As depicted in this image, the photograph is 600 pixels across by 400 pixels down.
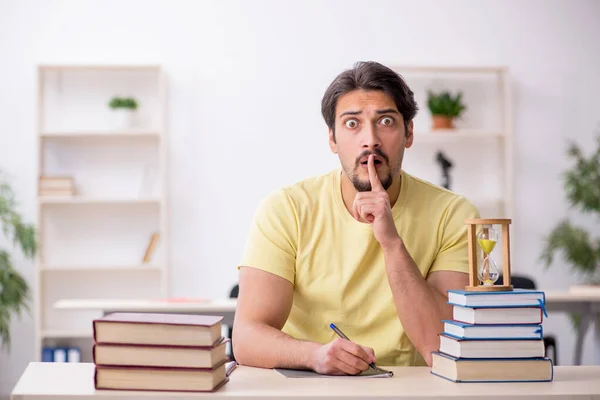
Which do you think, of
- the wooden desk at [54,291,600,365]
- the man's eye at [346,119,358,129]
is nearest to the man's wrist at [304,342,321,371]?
the man's eye at [346,119,358,129]

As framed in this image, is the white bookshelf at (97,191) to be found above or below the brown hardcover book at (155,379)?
above

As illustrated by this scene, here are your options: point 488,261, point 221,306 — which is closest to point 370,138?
point 488,261

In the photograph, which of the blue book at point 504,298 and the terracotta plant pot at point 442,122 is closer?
the blue book at point 504,298

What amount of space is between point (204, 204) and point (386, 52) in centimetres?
161

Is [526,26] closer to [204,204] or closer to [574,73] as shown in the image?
[574,73]

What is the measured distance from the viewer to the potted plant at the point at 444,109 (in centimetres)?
517

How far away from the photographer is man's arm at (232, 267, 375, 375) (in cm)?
158

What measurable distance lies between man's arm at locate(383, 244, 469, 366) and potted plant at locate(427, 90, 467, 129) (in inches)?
134

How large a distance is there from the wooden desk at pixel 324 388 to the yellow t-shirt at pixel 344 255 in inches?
15.1

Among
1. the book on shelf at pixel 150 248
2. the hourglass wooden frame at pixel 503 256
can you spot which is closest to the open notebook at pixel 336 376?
the hourglass wooden frame at pixel 503 256

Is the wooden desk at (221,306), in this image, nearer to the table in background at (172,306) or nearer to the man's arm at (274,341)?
the table in background at (172,306)

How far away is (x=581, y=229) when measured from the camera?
5152 millimetres

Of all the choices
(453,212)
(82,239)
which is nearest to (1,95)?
(82,239)

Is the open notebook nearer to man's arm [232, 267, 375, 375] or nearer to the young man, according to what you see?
man's arm [232, 267, 375, 375]
